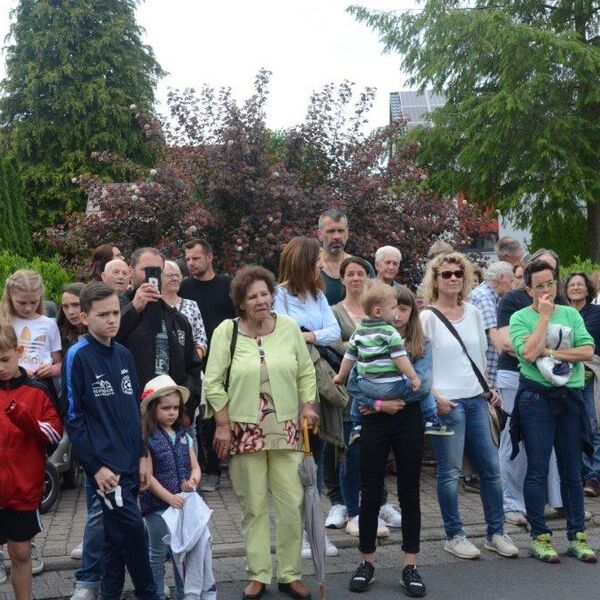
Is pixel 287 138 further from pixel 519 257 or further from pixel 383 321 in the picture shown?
pixel 383 321

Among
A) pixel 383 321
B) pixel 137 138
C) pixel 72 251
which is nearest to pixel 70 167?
pixel 137 138

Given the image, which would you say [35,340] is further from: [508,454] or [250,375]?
[508,454]

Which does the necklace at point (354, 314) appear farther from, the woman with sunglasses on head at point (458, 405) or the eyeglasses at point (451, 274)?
the eyeglasses at point (451, 274)

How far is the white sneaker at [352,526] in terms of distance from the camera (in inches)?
276

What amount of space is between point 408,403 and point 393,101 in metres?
45.3

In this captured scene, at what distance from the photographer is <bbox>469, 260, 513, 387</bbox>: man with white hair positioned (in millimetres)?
8188

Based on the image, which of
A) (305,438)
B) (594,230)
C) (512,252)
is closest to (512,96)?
(594,230)

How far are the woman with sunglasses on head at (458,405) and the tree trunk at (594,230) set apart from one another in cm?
2674

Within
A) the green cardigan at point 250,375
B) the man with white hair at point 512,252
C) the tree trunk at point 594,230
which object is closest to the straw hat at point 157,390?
the green cardigan at point 250,375

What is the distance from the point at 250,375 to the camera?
5.79 metres

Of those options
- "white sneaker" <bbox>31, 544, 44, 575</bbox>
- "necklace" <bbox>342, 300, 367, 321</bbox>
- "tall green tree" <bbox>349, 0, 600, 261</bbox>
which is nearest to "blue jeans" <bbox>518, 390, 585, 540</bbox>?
"necklace" <bbox>342, 300, 367, 321</bbox>

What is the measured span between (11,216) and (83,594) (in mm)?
23503

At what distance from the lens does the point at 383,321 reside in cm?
598

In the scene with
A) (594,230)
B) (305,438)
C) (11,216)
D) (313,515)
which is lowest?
(313,515)
